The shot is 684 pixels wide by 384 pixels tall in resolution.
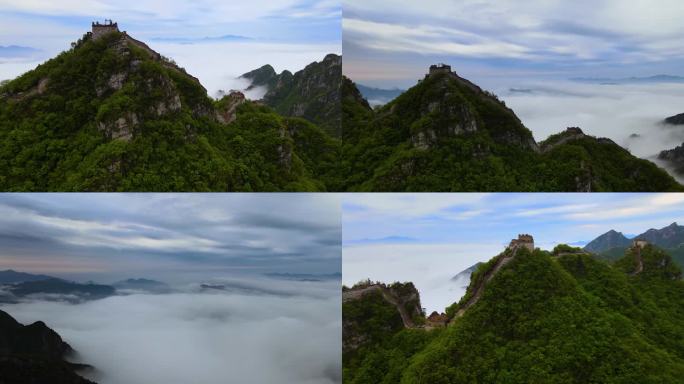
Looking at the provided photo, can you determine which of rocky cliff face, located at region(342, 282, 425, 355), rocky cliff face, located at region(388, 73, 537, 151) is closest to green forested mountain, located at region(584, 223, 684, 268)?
rocky cliff face, located at region(388, 73, 537, 151)

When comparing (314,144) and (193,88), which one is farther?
(314,144)

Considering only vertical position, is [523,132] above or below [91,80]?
below

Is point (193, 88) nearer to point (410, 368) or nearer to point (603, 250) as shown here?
point (410, 368)

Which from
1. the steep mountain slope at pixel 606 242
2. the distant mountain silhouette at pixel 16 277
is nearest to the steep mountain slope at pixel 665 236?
the steep mountain slope at pixel 606 242

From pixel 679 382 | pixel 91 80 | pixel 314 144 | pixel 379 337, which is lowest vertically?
pixel 679 382

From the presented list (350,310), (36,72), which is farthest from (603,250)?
(36,72)

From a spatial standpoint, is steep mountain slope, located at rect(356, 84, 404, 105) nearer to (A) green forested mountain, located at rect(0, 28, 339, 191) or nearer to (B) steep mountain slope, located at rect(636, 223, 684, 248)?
(A) green forested mountain, located at rect(0, 28, 339, 191)

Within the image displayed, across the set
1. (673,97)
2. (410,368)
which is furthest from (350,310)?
(673,97)

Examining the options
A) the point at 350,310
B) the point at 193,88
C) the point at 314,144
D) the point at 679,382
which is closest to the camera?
the point at 679,382

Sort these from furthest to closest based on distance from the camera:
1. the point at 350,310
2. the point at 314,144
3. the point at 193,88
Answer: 1. the point at 314,144
2. the point at 193,88
3. the point at 350,310
